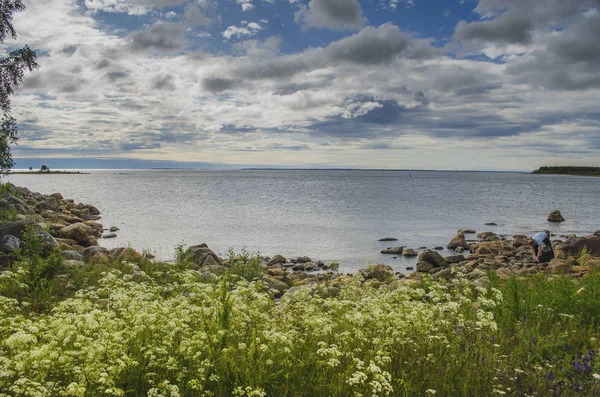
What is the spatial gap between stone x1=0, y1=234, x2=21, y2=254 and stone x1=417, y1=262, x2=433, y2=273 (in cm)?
1746

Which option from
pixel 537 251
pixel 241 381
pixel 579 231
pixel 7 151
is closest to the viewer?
pixel 241 381

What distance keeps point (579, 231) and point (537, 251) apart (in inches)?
792

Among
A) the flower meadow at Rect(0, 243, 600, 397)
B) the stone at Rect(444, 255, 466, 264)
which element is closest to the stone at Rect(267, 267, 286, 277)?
the stone at Rect(444, 255, 466, 264)

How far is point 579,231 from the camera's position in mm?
38312

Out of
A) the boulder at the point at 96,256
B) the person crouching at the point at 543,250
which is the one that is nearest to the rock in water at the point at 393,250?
the person crouching at the point at 543,250

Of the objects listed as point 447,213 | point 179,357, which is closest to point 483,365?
point 179,357

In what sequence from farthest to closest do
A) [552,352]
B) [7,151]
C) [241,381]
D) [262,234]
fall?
[262,234] → [7,151] → [552,352] → [241,381]

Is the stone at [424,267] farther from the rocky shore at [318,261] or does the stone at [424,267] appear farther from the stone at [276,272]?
the stone at [276,272]

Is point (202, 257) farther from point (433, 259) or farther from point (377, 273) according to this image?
point (433, 259)

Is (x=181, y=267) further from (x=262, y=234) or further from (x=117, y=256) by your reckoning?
(x=262, y=234)

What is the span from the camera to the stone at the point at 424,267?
21.8 m

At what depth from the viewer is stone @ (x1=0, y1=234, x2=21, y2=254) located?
46.1 ft

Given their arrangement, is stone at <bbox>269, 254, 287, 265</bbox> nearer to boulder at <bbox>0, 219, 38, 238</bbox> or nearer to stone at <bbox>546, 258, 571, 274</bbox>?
boulder at <bbox>0, 219, 38, 238</bbox>

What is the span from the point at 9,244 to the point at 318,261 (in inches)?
557
